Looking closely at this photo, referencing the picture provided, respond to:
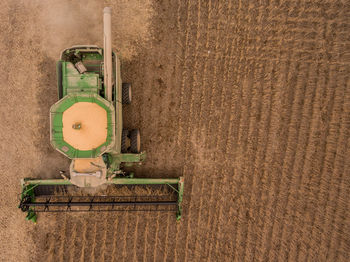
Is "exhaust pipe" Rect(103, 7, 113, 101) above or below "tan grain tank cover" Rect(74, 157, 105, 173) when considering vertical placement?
above

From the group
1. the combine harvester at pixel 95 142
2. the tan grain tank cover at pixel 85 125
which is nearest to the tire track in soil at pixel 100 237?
the combine harvester at pixel 95 142

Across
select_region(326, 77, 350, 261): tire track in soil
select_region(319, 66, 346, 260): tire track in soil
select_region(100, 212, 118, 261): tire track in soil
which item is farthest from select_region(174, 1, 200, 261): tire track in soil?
select_region(326, 77, 350, 261): tire track in soil

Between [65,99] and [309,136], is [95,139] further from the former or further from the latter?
[309,136]

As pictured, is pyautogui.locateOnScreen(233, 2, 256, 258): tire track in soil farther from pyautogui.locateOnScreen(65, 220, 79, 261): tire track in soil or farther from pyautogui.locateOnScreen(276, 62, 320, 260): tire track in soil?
pyautogui.locateOnScreen(65, 220, 79, 261): tire track in soil

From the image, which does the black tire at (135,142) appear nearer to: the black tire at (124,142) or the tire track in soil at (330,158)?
the black tire at (124,142)

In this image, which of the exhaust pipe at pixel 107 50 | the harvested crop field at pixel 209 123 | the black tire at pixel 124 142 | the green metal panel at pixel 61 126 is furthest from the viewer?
the harvested crop field at pixel 209 123

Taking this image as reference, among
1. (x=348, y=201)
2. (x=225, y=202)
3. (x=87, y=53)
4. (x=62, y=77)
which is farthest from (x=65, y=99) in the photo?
(x=348, y=201)
